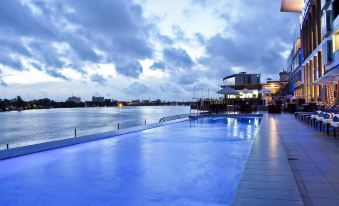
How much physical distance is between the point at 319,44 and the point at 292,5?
12741mm

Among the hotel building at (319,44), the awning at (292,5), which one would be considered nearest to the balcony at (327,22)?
the hotel building at (319,44)

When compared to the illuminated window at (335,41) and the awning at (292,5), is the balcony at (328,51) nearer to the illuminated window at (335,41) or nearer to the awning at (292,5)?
the illuminated window at (335,41)

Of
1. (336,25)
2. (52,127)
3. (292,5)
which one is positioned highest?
(292,5)

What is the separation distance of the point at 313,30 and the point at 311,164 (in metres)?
28.3

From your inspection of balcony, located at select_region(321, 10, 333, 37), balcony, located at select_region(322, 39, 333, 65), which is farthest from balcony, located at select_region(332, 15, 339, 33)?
balcony, located at select_region(321, 10, 333, 37)

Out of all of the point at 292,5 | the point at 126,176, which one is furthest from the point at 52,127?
the point at 126,176

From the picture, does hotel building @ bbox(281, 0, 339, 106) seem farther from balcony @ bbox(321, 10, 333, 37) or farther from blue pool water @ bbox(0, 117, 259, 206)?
blue pool water @ bbox(0, 117, 259, 206)

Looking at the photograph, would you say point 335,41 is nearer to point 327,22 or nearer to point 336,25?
point 336,25

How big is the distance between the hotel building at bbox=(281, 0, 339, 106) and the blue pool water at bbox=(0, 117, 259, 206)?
975 cm

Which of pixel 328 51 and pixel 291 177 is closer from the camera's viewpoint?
pixel 291 177

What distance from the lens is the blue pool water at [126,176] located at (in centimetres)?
480

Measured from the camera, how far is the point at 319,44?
86.3ft

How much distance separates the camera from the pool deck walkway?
10.7 feet

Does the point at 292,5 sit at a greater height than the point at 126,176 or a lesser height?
greater
